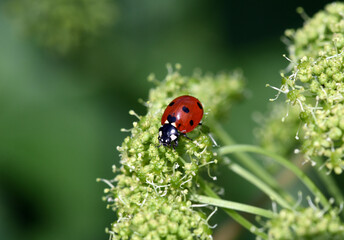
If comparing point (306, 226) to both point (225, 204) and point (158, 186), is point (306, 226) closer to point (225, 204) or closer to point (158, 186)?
point (225, 204)

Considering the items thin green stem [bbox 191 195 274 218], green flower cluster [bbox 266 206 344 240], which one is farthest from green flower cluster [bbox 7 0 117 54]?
green flower cluster [bbox 266 206 344 240]

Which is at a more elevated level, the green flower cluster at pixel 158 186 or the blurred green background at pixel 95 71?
the blurred green background at pixel 95 71

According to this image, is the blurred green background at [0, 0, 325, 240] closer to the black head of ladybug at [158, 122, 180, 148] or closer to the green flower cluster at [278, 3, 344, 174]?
the black head of ladybug at [158, 122, 180, 148]

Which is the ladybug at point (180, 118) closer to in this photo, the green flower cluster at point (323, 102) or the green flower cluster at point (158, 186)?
the green flower cluster at point (158, 186)

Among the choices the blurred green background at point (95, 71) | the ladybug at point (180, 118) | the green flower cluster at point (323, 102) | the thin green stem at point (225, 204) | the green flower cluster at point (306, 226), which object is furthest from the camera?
the blurred green background at point (95, 71)

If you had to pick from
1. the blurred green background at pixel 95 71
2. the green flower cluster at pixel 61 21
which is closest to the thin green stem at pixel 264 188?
the blurred green background at pixel 95 71

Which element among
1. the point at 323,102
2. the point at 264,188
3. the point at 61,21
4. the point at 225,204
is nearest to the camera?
the point at 323,102

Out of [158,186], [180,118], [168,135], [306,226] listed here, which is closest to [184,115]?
[180,118]
